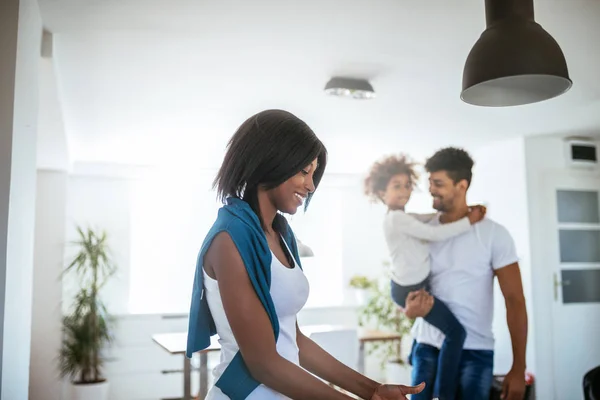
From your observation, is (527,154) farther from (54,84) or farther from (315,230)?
(54,84)

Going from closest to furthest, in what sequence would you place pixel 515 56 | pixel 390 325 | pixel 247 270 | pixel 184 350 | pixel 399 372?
pixel 247 270
pixel 515 56
pixel 184 350
pixel 399 372
pixel 390 325

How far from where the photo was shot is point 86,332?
4.96 m

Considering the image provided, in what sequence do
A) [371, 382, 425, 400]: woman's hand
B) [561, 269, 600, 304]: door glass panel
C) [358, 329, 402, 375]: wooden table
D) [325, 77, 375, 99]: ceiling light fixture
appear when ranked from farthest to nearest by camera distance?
[561, 269, 600, 304]: door glass panel
[358, 329, 402, 375]: wooden table
[325, 77, 375, 99]: ceiling light fixture
[371, 382, 425, 400]: woman's hand

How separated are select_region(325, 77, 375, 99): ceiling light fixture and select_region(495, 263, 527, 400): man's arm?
4.52 feet

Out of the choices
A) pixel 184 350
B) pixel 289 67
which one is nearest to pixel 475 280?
pixel 289 67

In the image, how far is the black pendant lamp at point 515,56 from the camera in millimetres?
1507

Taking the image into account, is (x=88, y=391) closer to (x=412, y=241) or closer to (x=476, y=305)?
(x=412, y=241)

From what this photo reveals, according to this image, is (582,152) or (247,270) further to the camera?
(582,152)

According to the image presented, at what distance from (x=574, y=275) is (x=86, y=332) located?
412 cm

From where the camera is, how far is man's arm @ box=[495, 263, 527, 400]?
81.5 inches

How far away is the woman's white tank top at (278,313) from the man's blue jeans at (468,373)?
111cm

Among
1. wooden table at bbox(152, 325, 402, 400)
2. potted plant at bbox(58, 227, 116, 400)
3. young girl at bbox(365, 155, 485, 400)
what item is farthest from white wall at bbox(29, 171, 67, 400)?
young girl at bbox(365, 155, 485, 400)

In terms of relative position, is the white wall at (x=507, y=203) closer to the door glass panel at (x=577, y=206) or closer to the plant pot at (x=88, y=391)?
the door glass panel at (x=577, y=206)

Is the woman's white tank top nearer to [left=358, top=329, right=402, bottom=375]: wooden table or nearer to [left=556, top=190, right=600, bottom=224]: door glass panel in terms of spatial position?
[left=358, top=329, right=402, bottom=375]: wooden table
